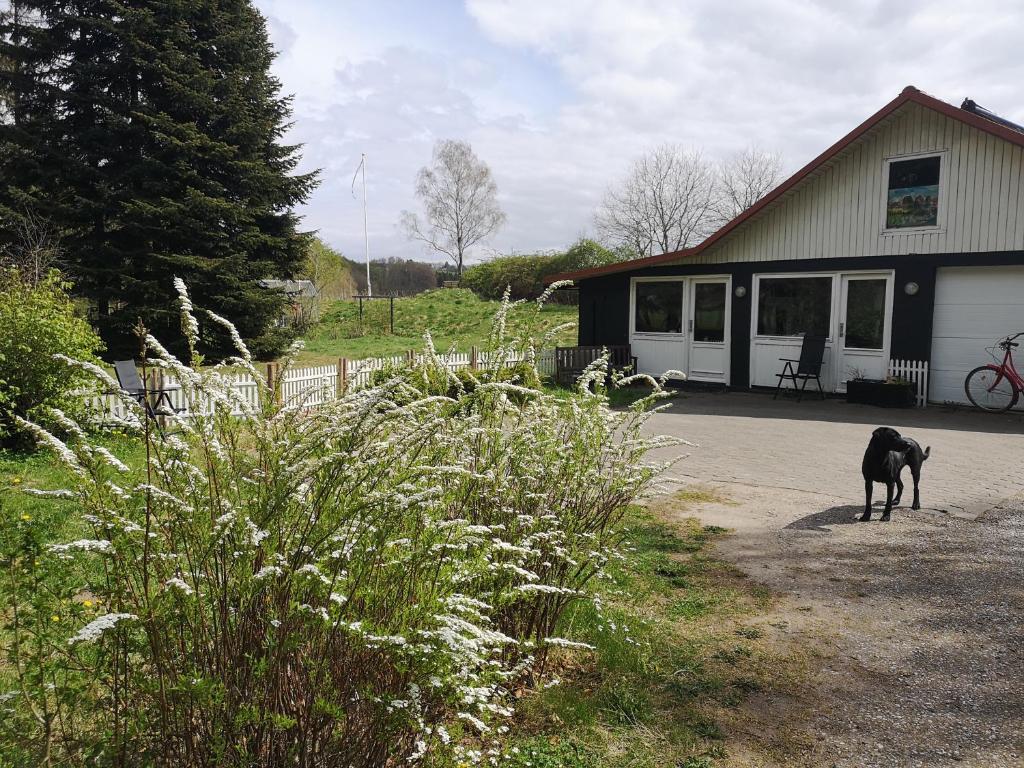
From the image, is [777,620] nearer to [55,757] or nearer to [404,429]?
[404,429]

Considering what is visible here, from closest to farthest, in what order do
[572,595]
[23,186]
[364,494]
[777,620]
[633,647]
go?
[364,494], [572,595], [633,647], [777,620], [23,186]

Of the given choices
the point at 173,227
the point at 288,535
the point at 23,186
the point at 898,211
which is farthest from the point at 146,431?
A: the point at 23,186

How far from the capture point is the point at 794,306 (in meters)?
14.2

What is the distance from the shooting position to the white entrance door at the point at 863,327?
1309 centimetres

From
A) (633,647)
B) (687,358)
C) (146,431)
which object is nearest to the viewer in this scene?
(146,431)

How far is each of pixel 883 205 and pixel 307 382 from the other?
36.3ft

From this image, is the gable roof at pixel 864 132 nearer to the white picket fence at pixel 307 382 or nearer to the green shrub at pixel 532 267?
the white picket fence at pixel 307 382

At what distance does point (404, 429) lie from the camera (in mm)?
2377

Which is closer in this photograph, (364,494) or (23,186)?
(364,494)

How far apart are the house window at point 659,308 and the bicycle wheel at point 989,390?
5.72 meters

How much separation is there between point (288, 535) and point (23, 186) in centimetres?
2075

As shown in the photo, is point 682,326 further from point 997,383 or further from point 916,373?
point 997,383

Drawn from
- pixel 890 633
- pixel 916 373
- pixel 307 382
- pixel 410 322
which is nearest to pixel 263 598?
pixel 890 633

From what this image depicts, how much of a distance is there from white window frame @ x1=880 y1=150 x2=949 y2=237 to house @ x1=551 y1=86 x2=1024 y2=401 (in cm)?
2
